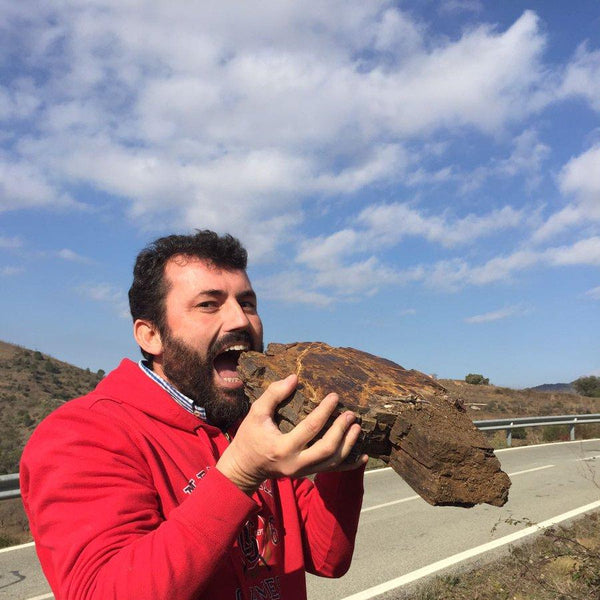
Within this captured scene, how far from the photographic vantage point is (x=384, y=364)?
2.34 m

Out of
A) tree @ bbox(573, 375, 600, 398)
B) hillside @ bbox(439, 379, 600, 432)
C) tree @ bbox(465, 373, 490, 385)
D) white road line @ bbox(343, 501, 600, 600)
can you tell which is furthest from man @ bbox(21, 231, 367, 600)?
tree @ bbox(573, 375, 600, 398)

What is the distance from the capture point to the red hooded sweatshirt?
4.56 feet

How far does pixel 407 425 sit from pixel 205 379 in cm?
73

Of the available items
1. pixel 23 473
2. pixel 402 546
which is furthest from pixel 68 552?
pixel 402 546

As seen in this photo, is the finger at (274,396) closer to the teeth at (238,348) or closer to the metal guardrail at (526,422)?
the teeth at (238,348)

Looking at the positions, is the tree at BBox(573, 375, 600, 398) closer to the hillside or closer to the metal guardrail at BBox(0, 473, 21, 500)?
the hillside

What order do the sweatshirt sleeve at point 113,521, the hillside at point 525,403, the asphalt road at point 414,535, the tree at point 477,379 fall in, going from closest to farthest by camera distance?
the sweatshirt sleeve at point 113,521
the asphalt road at point 414,535
the hillside at point 525,403
the tree at point 477,379

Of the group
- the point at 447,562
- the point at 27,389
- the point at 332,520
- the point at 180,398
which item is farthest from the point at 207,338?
the point at 27,389

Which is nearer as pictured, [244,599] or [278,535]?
[244,599]

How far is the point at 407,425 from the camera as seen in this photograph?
1.89 meters

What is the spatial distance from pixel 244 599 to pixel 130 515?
0.55 meters

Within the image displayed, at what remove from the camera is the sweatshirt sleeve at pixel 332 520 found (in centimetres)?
227

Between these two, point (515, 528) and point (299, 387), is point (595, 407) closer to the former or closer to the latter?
point (515, 528)

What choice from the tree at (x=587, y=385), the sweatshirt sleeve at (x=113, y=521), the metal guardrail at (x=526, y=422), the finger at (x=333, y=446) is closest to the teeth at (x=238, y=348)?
the sweatshirt sleeve at (x=113, y=521)
